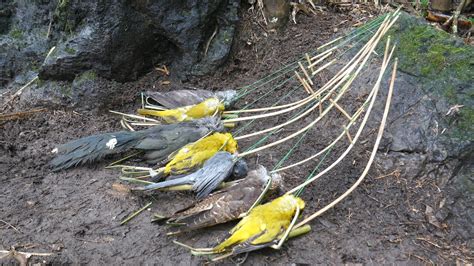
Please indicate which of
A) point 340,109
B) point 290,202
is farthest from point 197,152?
point 340,109

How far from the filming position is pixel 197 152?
98.0 inches

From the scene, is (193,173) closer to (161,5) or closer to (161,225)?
(161,225)

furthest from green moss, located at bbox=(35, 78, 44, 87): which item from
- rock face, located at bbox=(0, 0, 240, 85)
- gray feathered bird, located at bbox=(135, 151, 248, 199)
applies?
gray feathered bird, located at bbox=(135, 151, 248, 199)

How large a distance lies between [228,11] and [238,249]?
188 centimetres

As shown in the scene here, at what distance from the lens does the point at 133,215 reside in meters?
2.28

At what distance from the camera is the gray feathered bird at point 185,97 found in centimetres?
299

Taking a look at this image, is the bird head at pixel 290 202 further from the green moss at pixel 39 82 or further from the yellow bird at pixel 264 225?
the green moss at pixel 39 82

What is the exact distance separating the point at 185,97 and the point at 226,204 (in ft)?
3.36

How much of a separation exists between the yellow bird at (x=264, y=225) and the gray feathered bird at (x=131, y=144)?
2.18ft

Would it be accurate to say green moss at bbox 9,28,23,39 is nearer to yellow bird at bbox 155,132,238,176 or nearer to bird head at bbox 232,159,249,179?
yellow bird at bbox 155,132,238,176

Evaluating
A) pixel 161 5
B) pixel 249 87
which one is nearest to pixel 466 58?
pixel 249 87

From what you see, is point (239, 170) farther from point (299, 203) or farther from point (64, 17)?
point (64, 17)

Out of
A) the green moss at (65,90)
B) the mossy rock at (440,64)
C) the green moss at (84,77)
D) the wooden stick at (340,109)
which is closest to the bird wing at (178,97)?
the green moss at (84,77)

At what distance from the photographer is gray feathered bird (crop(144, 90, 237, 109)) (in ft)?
9.81
